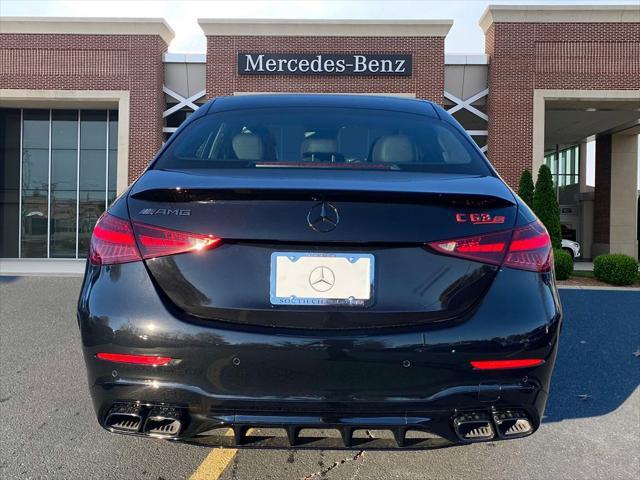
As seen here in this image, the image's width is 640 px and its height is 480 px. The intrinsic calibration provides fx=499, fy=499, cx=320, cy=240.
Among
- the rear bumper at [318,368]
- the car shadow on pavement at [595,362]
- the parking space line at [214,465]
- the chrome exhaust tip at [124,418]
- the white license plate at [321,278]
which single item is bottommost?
the parking space line at [214,465]

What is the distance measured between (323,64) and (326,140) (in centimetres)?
1565

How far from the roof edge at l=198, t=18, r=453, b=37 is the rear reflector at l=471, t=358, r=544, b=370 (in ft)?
56.3

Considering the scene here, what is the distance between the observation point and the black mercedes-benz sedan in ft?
5.54

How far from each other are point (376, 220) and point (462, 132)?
116cm

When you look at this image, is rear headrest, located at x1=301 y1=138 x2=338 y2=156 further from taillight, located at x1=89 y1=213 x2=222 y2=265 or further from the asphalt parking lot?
the asphalt parking lot

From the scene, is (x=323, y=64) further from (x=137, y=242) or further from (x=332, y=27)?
(x=137, y=242)

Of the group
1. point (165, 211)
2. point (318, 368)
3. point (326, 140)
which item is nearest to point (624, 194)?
point (326, 140)

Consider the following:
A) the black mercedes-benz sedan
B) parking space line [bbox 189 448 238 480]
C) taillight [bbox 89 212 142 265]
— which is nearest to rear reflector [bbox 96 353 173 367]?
the black mercedes-benz sedan

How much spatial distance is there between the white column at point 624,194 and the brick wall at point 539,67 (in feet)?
27.3

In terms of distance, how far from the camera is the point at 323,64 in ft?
57.0

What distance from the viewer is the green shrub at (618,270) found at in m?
11.6

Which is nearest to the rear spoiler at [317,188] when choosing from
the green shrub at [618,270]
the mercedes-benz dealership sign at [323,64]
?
the green shrub at [618,270]

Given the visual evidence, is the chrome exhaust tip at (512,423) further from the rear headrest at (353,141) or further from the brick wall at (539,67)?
the brick wall at (539,67)

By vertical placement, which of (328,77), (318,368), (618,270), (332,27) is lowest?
(618,270)
